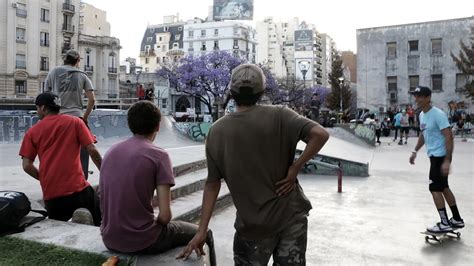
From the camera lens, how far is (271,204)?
8.32 feet

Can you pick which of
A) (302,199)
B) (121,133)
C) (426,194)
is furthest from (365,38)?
(302,199)

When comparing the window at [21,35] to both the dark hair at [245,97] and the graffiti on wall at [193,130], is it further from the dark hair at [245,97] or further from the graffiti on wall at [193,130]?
the dark hair at [245,97]

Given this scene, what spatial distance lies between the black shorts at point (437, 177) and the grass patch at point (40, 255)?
3768mm

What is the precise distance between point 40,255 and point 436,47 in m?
42.0

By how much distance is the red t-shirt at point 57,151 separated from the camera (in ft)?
12.8

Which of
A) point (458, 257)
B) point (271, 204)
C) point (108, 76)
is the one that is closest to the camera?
point (271, 204)

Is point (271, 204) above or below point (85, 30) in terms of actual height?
below

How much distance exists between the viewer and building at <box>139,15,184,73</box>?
11006cm

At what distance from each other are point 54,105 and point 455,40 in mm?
41331

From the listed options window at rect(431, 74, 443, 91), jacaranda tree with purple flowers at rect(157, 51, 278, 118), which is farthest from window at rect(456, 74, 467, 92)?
jacaranda tree with purple flowers at rect(157, 51, 278, 118)

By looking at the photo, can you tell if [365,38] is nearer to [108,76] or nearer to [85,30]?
[108,76]

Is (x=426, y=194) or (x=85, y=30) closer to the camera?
(x=426, y=194)

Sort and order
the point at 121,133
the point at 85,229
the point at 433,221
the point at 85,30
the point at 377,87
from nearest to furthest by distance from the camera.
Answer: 1. the point at 85,229
2. the point at 433,221
3. the point at 121,133
4. the point at 377,87
5. the point at 85,30

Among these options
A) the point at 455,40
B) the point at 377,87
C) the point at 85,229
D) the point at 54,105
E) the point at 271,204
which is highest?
the point at 455,40
